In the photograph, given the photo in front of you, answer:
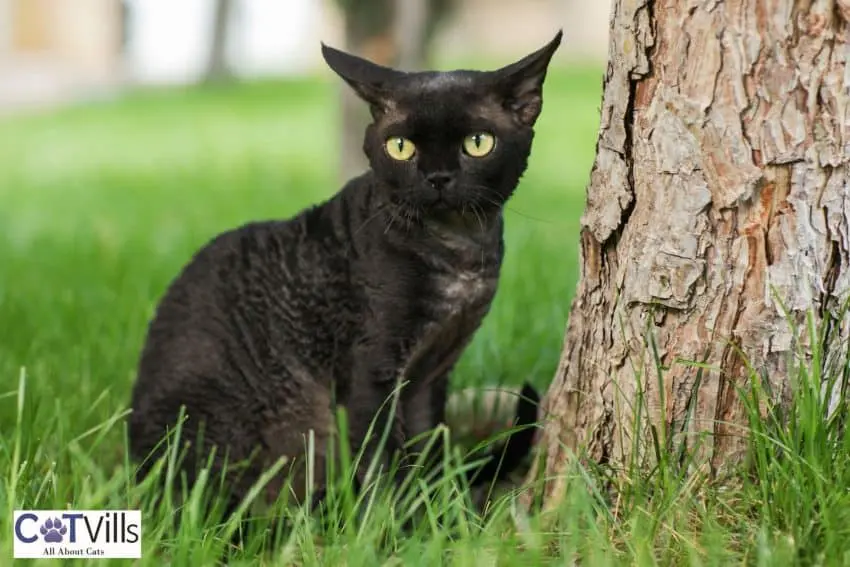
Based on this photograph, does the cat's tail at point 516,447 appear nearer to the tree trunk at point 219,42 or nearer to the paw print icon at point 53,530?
the paw print icon at point 53,530

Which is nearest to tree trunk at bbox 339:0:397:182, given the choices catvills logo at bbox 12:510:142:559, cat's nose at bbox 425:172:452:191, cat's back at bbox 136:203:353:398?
cat's back at bbox 136:203:353:398

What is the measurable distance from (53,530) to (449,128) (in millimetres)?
1187

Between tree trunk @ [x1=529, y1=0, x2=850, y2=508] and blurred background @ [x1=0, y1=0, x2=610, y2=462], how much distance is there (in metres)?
0.42

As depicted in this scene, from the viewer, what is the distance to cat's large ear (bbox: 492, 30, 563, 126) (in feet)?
7.33

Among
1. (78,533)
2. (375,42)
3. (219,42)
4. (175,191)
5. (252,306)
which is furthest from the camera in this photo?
(219,42)

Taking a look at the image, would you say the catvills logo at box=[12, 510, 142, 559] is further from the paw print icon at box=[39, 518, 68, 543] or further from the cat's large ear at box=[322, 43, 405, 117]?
the cat's large ear at box=[322, 43, 405, 117]

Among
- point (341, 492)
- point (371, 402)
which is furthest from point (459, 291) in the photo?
point (341, 492)

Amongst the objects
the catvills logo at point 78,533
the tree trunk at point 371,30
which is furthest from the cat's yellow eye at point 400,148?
the tree trunk at point 371,30

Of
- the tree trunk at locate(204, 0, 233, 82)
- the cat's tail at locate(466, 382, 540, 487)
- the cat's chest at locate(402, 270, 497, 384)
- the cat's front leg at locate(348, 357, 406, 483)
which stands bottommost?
the cat's tail at locate(466, 382, 540, 487)

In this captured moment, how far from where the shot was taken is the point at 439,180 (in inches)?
88.9

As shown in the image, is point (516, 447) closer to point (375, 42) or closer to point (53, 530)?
point (53, 530)

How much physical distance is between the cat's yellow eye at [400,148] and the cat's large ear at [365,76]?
0.10m

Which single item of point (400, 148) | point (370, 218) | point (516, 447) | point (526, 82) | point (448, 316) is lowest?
point (516, 447)

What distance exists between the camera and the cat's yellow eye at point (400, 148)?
231cm
